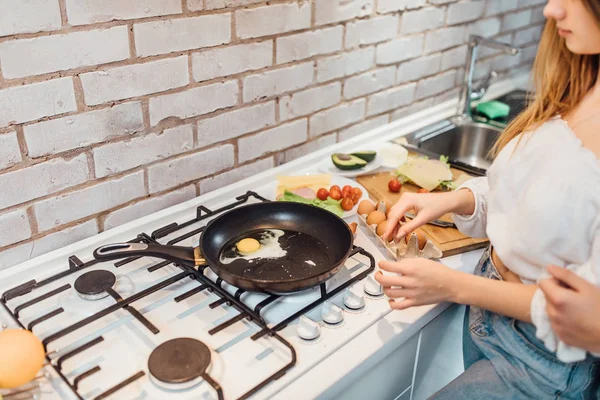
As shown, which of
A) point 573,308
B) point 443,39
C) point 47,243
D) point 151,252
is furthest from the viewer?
point 443,39

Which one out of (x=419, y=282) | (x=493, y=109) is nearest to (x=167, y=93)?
(x=419, y=282)

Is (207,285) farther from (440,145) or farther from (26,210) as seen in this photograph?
(440,145)

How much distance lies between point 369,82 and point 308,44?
289 millimetres

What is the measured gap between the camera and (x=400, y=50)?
1649mm

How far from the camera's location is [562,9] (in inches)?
33.0

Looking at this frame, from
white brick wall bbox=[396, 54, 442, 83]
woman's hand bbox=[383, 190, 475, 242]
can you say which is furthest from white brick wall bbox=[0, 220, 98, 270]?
white brick wall bbox=[396, 54, 442, 83]

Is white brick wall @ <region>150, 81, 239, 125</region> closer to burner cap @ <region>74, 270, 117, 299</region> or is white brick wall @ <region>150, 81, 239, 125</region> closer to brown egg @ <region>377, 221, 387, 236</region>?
burner cap @ <region>74, 270, 117, 299</region>

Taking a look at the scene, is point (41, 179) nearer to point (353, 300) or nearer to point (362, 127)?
point (353, 300)

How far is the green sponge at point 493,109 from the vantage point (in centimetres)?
186

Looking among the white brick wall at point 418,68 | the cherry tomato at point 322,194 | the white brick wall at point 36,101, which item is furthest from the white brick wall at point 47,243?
the white brick wall at point 418,68

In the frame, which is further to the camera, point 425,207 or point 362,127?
point 362,127

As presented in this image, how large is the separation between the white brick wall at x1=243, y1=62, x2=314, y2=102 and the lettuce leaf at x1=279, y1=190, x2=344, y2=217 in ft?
0.79

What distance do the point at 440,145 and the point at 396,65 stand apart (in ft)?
0.99

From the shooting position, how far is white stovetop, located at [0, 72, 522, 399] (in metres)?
0.83
